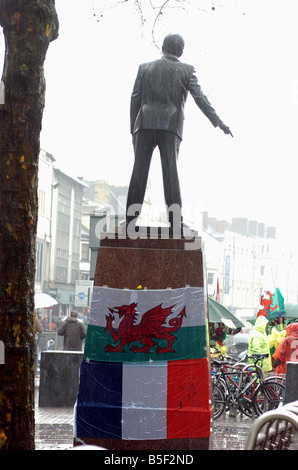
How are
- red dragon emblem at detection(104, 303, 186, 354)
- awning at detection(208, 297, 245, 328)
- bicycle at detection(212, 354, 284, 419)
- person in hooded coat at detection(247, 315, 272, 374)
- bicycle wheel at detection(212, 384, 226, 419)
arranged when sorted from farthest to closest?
awning at detection(208, 297, 245, 328), person in hooded coat at detection(247, 315, 272, 374), bicycle at detection(212, 354, 284, 419), bicycle wheel at detection(212, 384, 226, 419), red dragon emblem at detection(104, 303, 186, 354)

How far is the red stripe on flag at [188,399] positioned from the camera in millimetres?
8047

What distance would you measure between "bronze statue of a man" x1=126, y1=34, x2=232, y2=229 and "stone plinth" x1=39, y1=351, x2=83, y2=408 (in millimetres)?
6656

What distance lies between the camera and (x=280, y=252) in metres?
129

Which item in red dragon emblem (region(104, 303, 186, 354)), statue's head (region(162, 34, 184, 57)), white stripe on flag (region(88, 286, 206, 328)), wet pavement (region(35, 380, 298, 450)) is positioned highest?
statue's head (region(162, 34, 184, 57))

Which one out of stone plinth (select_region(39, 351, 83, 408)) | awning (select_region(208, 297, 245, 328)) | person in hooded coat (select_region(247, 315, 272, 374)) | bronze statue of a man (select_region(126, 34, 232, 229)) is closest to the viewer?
bronze statue of a man (select_region(126, 34, 232, 229))

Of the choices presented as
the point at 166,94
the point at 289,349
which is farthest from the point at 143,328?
the point at 289,349

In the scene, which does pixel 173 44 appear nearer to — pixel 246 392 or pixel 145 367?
pixel 145 367

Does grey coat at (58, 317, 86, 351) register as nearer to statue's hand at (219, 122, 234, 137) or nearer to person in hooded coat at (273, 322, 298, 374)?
person in hooded coat at (273, 322, 298, 374)

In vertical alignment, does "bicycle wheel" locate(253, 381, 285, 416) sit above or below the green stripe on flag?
below

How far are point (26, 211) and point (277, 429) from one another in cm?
266

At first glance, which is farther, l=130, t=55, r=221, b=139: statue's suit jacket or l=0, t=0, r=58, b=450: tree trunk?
l=130, t=55, r=221, b=139: statue's suit jacket

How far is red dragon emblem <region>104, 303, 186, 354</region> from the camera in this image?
8203mm

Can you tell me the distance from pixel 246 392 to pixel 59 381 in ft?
9.98

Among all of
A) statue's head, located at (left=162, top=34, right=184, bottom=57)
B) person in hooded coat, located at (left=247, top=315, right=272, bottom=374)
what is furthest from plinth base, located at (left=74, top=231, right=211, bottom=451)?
person in hooded coat, located at (left=247, top=315, right=272, bottom=374)
